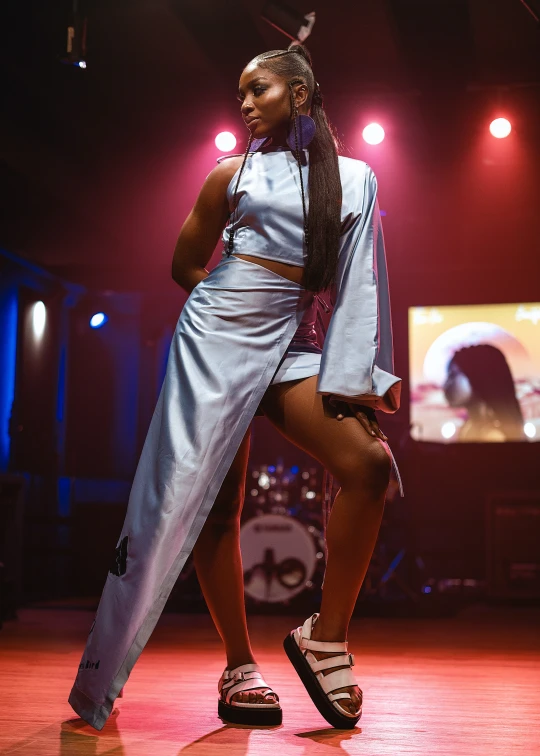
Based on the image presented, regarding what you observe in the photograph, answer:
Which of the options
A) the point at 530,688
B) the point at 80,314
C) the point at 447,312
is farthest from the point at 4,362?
the point at 530,688

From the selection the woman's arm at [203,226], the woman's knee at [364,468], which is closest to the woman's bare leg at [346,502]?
the woman's knee at [364,468]

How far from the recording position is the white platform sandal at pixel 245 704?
6.06 feet

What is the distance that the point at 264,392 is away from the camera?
1.83 meters

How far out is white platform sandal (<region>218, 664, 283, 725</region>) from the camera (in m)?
1.85

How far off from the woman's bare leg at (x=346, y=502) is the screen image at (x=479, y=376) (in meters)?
6.01

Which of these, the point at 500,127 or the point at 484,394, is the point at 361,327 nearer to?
the point at 500,127

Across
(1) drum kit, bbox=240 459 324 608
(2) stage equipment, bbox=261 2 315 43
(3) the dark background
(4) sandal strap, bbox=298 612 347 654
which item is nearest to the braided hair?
(4) sandal strap, bbox=298 612 347 654

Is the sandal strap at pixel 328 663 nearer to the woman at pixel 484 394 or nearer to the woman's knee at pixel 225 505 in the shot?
the woman's knee at pixel 225 505

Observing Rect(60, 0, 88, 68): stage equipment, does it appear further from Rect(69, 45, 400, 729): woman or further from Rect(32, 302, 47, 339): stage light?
Rect(32, 302, 47, 339): stage light

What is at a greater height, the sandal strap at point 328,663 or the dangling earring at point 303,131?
the dangling earring at point 303,131

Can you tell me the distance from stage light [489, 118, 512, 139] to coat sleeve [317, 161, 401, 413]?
15.2 feet

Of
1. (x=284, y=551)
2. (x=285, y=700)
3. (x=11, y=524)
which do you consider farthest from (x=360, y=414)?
(x=284, y=551)

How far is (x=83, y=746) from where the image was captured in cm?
162

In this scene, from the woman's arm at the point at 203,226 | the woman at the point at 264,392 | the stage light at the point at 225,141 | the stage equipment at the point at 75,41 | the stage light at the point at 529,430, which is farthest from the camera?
the stage light at the point at 529,430
